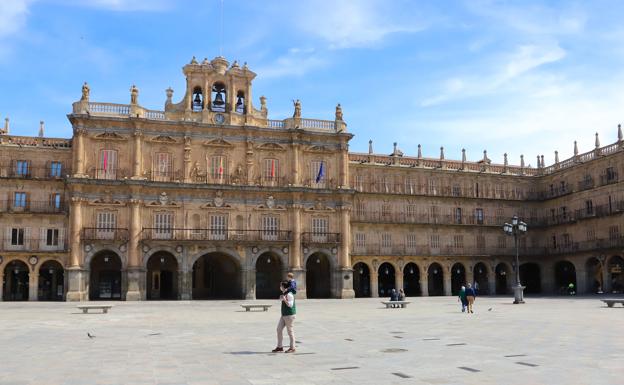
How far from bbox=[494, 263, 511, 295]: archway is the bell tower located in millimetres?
28716

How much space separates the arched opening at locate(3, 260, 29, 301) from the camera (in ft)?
171

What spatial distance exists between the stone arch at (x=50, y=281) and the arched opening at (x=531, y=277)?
44304mm

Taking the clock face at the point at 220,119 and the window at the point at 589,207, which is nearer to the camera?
the clock face at the point at 220,119

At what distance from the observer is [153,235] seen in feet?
168

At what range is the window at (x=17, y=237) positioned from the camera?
5009 centimetres

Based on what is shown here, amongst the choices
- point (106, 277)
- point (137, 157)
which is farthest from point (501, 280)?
point (106, 277)

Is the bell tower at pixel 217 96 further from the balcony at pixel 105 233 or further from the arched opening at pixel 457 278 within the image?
the arched opening at pixel 457 278

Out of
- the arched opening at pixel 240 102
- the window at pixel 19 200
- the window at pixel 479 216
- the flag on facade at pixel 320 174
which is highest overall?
the arched opening at pixel 240 102

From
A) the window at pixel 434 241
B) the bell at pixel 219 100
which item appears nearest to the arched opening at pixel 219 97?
the bell at pixel 219 100

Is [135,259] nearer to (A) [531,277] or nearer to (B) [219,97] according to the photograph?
(B) [219,97]

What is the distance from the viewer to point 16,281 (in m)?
53.3

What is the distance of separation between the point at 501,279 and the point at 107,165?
40088 mm

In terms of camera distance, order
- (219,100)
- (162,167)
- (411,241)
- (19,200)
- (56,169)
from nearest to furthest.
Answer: (19,200) → (56,169) → (162,167) → (219,100) → (411,241)

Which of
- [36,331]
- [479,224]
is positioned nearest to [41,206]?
[36,331]
